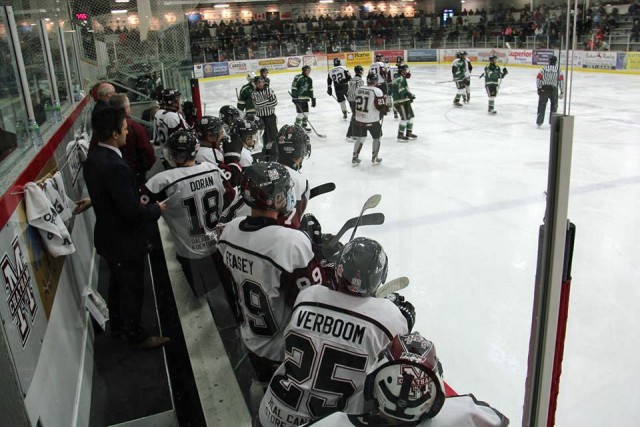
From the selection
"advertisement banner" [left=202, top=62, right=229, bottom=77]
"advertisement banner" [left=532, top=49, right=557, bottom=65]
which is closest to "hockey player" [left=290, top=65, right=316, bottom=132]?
"advertisement banner" [left=202, top=62, right=229, bottom=77]

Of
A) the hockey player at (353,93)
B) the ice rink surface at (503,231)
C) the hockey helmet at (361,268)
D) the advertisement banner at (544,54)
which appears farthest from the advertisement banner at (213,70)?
the advertisement banner at (544,54)

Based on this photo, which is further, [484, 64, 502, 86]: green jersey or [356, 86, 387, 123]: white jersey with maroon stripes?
[356, 86, 387, 123]: white jersey with maroon stripes

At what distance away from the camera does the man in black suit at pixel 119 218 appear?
2021 mm

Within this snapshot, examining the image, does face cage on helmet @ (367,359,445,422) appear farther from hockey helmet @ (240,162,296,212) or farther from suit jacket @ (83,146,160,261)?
suit jacket @ (83,146,160,261)

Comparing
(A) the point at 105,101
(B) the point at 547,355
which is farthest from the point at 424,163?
(B) the point at 547,355

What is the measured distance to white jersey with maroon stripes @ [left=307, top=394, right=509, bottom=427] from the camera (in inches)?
38.0

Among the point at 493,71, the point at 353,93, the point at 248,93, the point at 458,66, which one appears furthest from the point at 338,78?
the point at 458,66

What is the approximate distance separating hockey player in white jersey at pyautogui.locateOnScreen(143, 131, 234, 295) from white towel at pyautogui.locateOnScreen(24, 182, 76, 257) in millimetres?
419

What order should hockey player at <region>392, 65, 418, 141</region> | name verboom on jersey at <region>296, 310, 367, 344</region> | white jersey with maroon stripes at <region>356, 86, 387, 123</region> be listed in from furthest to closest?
hockey player at <region>392, 65, 418, 141</region> < white jersey with maroon stripes at <region>356, 86, 387, 123</region> < name verboom on jersey at <region>296, 310, 367, 344</region>

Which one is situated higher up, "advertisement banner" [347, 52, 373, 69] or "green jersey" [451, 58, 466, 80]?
"advertisement banner" [347, 52, 373, 69]

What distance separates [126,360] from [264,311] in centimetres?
103

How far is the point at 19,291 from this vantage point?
1.41 meters

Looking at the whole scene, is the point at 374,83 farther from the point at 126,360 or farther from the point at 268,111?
the point at 126,360

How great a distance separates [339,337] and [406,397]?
306 millimetres
